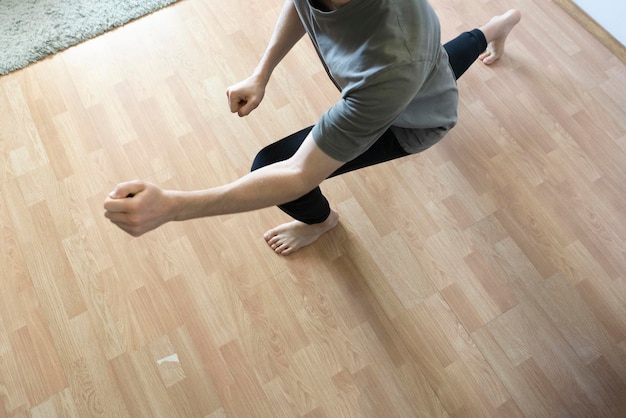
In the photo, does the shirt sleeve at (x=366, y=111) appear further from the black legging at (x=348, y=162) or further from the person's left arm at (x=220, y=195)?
the black legging at (x=348, y=162)

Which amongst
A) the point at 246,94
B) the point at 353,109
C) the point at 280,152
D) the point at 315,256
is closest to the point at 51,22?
the point at 246,94

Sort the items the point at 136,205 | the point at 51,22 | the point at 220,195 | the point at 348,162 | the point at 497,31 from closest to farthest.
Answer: the point at 136,205 → the point at 220,195 → the point at 348,162 → the point at 497,31 → the point at 51,22

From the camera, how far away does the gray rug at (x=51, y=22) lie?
68.2 inches

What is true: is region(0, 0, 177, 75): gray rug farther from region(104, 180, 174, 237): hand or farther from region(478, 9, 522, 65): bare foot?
region(104, 180, 174, 237): hand

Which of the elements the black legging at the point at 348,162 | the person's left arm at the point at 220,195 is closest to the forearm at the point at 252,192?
the person's left arm at the point at 220,195

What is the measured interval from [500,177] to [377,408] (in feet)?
2.45

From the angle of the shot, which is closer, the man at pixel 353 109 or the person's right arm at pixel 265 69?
the man at pixel 353 109

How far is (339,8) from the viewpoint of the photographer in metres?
0.85

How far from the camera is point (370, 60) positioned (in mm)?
839

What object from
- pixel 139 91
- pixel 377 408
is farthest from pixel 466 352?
pixel 139 91

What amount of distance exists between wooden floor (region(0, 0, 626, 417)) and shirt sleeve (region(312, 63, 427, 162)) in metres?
0.59

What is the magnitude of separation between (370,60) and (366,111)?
0.08m

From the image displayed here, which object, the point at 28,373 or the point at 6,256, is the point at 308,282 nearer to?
the point at 28,373

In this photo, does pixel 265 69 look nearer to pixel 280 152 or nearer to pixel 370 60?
pixel 280 152
